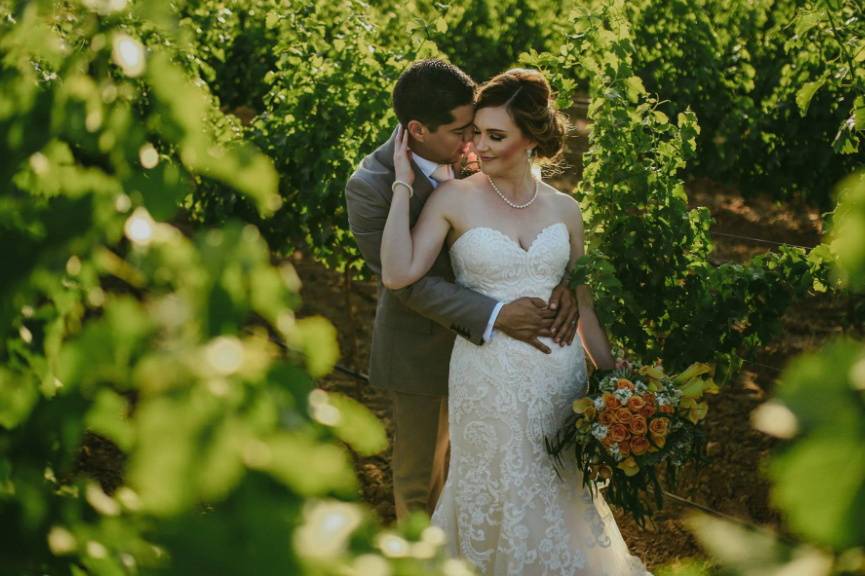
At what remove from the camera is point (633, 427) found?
324 centimetres

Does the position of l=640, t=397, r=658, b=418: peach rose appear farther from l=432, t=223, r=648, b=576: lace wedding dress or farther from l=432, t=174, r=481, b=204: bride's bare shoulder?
l=432, t=174, r=481, b=204: bride's bare shoulder

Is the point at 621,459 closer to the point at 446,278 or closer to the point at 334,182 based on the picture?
the point at 446,278

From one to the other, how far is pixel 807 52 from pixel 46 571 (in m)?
7.18

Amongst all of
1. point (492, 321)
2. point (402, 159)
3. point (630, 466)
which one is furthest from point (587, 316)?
point (402, 159)

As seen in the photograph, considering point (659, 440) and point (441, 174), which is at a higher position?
point (441, 174)

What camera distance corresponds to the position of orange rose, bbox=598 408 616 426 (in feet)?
10.7

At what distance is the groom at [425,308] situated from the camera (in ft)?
11.6

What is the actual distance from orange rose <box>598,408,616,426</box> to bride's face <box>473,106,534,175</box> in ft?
2.92

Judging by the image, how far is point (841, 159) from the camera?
8.54m

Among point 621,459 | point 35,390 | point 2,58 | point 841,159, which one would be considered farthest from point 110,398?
point 841,159

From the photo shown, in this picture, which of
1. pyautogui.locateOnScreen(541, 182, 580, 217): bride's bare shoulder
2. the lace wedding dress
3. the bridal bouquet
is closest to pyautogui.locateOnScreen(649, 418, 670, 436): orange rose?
the bridal bouquet

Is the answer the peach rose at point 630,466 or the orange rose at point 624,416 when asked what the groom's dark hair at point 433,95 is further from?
the peach rose at point 630,466

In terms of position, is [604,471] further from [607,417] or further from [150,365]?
[150,365]

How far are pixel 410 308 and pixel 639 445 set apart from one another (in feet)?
3.18
